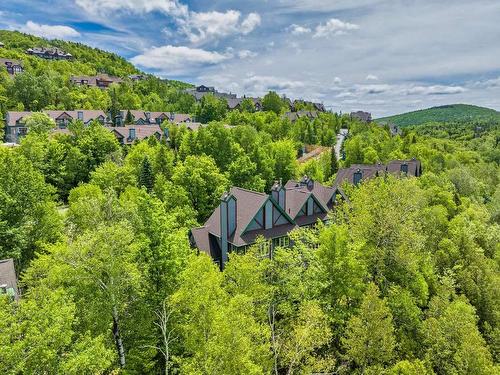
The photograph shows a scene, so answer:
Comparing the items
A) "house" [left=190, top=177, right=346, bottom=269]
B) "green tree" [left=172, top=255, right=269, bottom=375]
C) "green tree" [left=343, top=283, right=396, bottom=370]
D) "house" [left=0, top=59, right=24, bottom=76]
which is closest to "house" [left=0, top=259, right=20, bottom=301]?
"green tree" [left=172, top=255, right=269, bottom=375]

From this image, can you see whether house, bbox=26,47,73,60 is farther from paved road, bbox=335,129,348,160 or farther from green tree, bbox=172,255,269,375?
green tree, bbox=172,255,269,375

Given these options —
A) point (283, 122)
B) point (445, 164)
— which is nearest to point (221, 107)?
point (283, 122)

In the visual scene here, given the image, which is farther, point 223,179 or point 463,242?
point 223,179

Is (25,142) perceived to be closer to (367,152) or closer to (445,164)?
(367,152)

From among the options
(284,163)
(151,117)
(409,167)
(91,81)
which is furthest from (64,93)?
(409,167)

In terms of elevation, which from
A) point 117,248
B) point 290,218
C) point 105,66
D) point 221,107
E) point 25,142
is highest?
point 105,66

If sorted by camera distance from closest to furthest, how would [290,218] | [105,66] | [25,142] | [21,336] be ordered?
[21,336] → [290,218] → [25,142] → [105,66]

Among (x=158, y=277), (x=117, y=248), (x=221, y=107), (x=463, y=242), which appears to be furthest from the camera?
(x=221, y=107)

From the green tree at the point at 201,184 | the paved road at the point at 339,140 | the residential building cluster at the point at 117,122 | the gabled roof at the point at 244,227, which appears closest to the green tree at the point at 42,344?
the gabled roof at the point at 244,227
